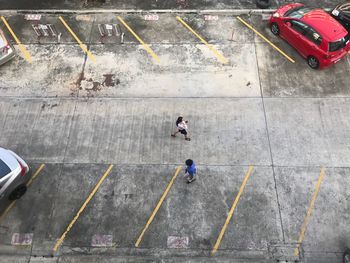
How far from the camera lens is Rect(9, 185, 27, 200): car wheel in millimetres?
9796

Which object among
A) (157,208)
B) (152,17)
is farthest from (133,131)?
(152,17)

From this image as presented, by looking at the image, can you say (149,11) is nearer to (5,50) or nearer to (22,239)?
(5,50)

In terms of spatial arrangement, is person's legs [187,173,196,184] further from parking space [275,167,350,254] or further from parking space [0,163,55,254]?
parking space [0,163,55,254]

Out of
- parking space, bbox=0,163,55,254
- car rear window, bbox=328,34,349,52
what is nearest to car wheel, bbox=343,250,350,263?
car rear window, bbox=328,34,349,52

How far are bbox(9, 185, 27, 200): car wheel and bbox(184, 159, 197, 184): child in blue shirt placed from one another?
207 inches

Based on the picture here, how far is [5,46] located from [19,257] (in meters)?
8.23

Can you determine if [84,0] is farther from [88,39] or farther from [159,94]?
[159,94]

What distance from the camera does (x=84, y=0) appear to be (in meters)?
15.1

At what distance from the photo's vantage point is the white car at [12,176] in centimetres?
925

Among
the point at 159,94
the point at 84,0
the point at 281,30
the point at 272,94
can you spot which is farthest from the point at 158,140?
the point at 84,0

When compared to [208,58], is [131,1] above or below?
above

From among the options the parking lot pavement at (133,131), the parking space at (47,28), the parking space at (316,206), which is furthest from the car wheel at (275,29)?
the parking space at (47,28)

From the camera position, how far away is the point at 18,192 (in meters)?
9.87

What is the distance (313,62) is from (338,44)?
1.06 metres
